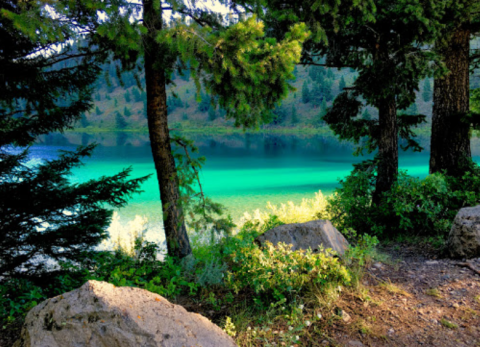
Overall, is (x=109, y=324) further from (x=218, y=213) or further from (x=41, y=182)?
(x=218, y=213)

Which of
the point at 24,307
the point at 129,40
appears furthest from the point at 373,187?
the point at 24,307

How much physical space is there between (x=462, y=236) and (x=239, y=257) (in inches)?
122

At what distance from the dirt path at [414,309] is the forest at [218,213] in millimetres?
18

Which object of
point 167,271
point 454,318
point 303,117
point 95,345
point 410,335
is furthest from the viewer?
point 303,117

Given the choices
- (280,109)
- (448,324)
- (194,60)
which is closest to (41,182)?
(194,60)

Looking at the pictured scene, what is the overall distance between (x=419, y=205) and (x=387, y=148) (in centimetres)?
146

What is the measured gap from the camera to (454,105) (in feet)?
23.3

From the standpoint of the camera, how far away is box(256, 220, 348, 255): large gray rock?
485 centimetres

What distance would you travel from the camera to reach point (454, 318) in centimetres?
321

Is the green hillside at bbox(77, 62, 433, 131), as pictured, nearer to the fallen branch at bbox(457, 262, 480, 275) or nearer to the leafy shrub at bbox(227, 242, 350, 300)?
the fallen branch at bbox(457, 262, 480, 275)

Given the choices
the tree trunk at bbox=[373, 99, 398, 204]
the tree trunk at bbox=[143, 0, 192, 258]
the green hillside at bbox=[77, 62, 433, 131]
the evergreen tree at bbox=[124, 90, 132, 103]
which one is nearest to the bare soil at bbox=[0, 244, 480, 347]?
the tree trunk at bbox=[143, 0, 192, 258]

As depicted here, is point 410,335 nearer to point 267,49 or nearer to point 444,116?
point 267,49

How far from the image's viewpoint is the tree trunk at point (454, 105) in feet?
23.1

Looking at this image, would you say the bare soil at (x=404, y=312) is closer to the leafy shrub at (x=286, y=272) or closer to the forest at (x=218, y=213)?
the forest at (x=218, y=213)
